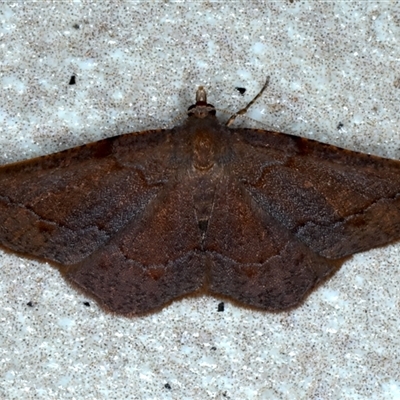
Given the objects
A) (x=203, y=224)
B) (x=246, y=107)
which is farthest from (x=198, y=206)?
(x=246, y=107)

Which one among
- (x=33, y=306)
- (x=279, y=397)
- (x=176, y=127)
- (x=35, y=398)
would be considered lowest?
(x=35, y=398)

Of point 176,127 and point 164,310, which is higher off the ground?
point 176,127

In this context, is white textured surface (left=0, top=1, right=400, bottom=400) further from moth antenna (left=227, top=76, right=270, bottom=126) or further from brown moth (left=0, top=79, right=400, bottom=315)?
brown moth (left=0, top=79, right=400, bottom=315)

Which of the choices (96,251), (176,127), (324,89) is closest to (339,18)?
(324,89)

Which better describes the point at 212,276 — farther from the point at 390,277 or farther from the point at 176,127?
the point at 390,277

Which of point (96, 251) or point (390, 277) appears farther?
point (390, 277)

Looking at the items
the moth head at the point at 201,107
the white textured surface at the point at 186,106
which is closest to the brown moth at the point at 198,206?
the moth head at the point at 201,107
